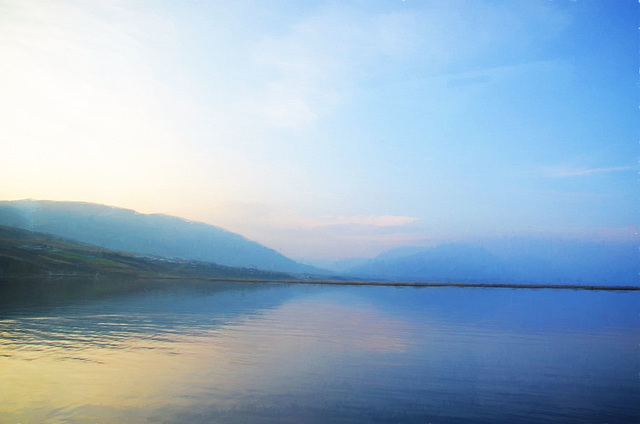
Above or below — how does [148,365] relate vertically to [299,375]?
below

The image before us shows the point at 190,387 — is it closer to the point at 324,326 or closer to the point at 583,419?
the point at 583,419

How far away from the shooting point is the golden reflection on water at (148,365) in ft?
72.3

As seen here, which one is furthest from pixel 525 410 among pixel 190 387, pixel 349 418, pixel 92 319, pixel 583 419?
pixel 92 319

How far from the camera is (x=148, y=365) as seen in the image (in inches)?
1227

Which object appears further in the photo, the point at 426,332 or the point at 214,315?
the point at 214,315

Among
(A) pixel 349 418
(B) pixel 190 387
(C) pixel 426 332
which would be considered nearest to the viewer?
(A) pixel 349 418

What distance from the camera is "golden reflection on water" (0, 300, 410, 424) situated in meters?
22.0

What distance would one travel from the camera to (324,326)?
59656 millimetres

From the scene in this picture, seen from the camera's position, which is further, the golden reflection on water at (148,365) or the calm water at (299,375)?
the golden reflection on water at (148,365)

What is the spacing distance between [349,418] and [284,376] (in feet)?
30.0

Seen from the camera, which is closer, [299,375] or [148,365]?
[299,375]

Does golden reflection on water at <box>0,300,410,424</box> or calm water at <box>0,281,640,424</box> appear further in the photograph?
golden reflection on water at <box>0,300,410,424</box>

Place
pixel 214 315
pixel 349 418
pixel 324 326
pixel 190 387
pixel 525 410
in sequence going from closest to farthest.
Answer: pixel 349 418
pixel 525 410
pixel 190 387
pixel 324 326
pixel 214 315

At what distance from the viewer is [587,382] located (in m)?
30.6
